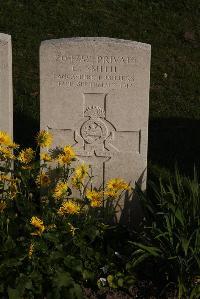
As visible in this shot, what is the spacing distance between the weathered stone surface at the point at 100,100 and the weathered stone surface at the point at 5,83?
0.90 feet

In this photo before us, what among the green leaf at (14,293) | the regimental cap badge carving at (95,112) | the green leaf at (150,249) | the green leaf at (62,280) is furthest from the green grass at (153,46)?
the green leaf at (14,293)

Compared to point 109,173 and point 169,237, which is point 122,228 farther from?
point 169,237

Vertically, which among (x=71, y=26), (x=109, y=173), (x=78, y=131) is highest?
(x=71, y=26)

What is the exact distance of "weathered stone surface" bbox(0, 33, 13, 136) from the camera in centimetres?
447

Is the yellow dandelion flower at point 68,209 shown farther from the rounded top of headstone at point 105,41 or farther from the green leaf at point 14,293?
the rounded top of headstone at point 105,41

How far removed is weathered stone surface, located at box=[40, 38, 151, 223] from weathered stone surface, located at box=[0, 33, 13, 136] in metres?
0.27

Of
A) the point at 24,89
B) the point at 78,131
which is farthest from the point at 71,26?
the point at 78,131

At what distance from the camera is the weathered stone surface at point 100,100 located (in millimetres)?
4398

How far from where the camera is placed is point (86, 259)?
13.4 feet

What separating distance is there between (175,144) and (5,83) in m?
2.64

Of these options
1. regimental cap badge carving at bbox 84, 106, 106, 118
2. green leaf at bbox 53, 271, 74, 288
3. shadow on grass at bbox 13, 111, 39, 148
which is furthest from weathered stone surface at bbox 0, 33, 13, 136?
shadow on grass at bbox 13, 111, 39, 148

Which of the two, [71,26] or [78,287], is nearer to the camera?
[78,287]

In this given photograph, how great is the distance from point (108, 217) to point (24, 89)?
3568mm

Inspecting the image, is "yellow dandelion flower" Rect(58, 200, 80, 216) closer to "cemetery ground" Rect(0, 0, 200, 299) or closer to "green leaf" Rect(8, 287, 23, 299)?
"cemetery ground" Rect(0, 0, 200, 299)
